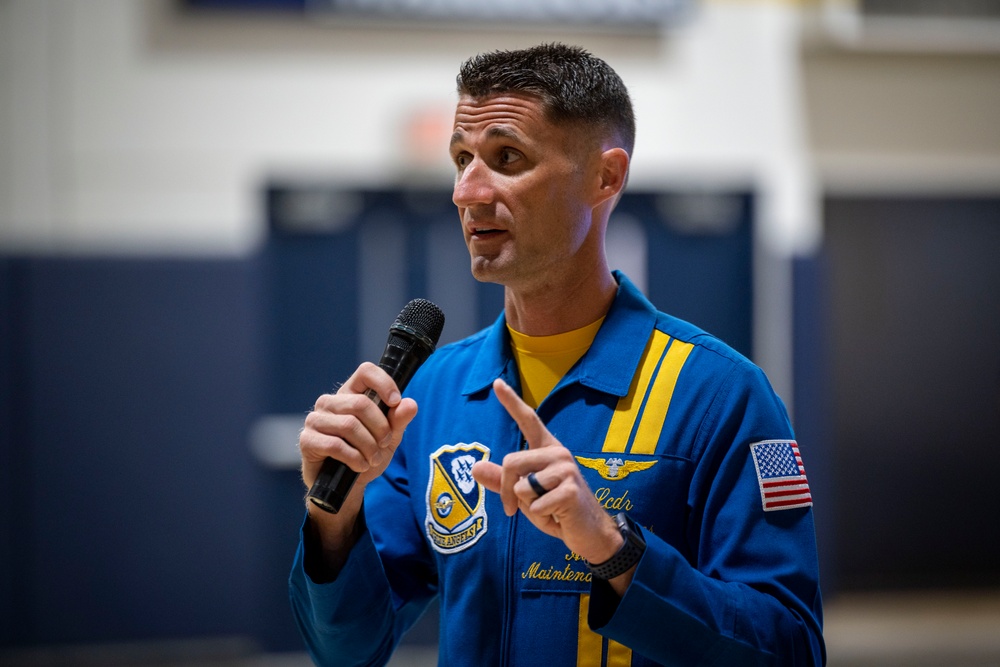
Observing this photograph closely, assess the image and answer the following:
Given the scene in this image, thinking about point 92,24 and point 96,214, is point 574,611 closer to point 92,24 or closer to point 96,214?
point 96,214

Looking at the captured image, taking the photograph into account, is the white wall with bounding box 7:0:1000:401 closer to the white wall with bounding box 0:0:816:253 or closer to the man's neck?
the white wall with bounding box 0:0:816:253

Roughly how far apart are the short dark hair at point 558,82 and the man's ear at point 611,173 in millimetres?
40

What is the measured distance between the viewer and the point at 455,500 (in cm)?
171

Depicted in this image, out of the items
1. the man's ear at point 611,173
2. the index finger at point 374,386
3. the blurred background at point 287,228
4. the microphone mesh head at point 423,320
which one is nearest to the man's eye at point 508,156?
the man's ear at point 611,173

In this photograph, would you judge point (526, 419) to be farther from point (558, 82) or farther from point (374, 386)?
point (558, 82)

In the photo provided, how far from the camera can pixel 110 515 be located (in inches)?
220

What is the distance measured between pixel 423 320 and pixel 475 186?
256 millimetres

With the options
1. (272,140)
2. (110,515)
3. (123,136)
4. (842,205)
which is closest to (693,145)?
(842,205)

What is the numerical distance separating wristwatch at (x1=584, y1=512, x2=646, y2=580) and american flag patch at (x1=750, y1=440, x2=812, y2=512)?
25 cm

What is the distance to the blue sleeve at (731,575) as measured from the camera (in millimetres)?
1396

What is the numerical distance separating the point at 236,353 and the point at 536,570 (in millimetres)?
4439

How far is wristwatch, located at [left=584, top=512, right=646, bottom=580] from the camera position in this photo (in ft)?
4.53

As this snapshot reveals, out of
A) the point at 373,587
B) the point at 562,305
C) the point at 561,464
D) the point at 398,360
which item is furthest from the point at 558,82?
the point at 373,587

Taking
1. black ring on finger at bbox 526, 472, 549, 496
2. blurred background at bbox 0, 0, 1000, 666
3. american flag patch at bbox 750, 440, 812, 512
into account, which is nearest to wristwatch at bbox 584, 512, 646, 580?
black ring on finger at bbox 526, 472, 549, 496
